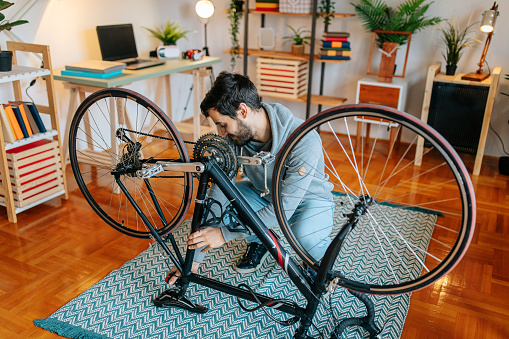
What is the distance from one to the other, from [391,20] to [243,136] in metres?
2.32

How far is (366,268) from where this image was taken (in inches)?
85.0

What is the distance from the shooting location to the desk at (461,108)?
3197mm

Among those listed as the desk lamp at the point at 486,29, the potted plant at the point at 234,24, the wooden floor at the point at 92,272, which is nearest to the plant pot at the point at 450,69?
the desk lamp at the point at 486,29

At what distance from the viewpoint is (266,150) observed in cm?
180

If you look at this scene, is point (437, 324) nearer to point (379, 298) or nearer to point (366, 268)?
point (379, 298)

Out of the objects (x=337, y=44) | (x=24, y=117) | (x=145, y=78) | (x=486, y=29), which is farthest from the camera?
(x=337, y=44)

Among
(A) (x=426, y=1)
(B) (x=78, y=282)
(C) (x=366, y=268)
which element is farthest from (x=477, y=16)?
(B) (x=78, y=282)

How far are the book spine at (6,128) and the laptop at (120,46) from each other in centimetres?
93

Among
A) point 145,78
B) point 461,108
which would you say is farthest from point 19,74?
point 461,108

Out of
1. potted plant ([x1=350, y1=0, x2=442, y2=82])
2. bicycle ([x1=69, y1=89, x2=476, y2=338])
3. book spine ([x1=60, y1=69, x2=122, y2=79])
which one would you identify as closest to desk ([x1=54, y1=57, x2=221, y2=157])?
book spine ([x1=60, y1=69, x2=122, y2=79])

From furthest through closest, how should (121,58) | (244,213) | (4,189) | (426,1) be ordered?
(426,1) < (121,58) < (4,189) < (244,213)

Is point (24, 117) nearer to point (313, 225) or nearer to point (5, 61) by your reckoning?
point (5, 61)

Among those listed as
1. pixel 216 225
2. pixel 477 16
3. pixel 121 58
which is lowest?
pixel 216 225

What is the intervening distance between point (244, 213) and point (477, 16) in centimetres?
281
